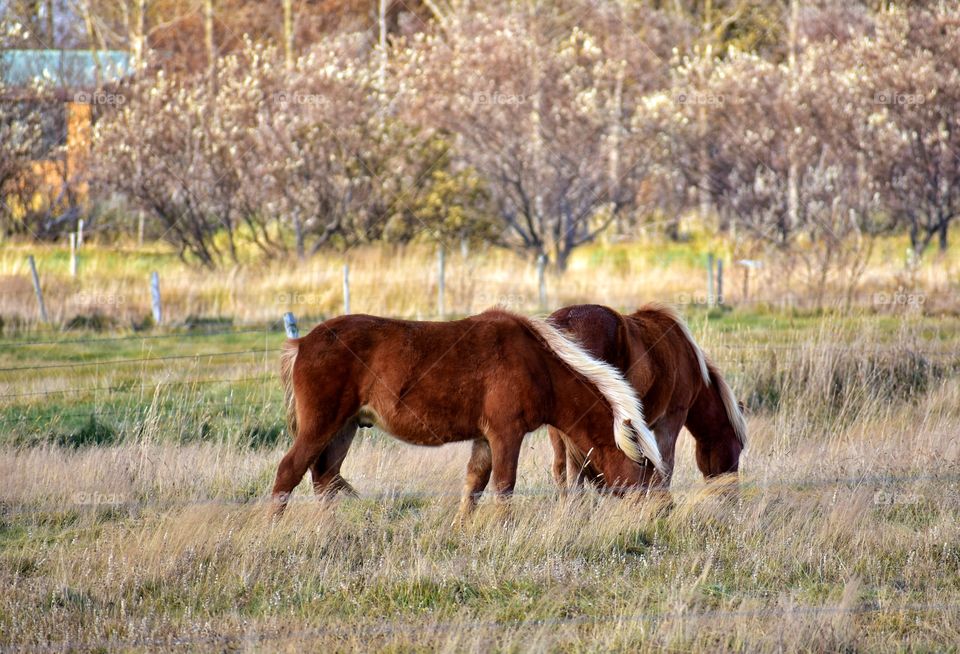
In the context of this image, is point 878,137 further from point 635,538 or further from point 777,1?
point 635,538

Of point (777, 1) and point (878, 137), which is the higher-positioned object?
point (777, 1)

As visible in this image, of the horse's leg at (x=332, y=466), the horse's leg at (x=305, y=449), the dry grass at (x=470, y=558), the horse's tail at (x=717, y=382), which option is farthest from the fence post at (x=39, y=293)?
the horse's tail at (x=717, y=382)

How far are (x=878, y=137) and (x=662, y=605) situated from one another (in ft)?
66.7

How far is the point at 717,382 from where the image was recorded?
682 centimetres

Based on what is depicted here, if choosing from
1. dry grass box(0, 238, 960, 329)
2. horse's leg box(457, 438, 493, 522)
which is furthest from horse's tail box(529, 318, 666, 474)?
dry grass box(0, 238, 960, 329)

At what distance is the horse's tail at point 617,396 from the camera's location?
5.73 m

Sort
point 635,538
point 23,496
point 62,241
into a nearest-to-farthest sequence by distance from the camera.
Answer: point 635,538 < point 23,496 < point 62,241

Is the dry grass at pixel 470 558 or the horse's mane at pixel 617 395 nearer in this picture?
the dry grass at pixel 470 558

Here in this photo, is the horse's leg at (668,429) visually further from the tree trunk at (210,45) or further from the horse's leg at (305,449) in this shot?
the tree trunk at (210,45)

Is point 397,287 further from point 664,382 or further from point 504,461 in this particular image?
point 504,461

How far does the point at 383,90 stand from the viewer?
87.5ft

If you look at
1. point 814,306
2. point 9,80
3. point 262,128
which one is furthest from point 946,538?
point 9,80

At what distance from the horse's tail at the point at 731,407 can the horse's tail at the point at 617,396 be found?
2.90ft

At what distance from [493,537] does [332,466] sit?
1229 millimetres
